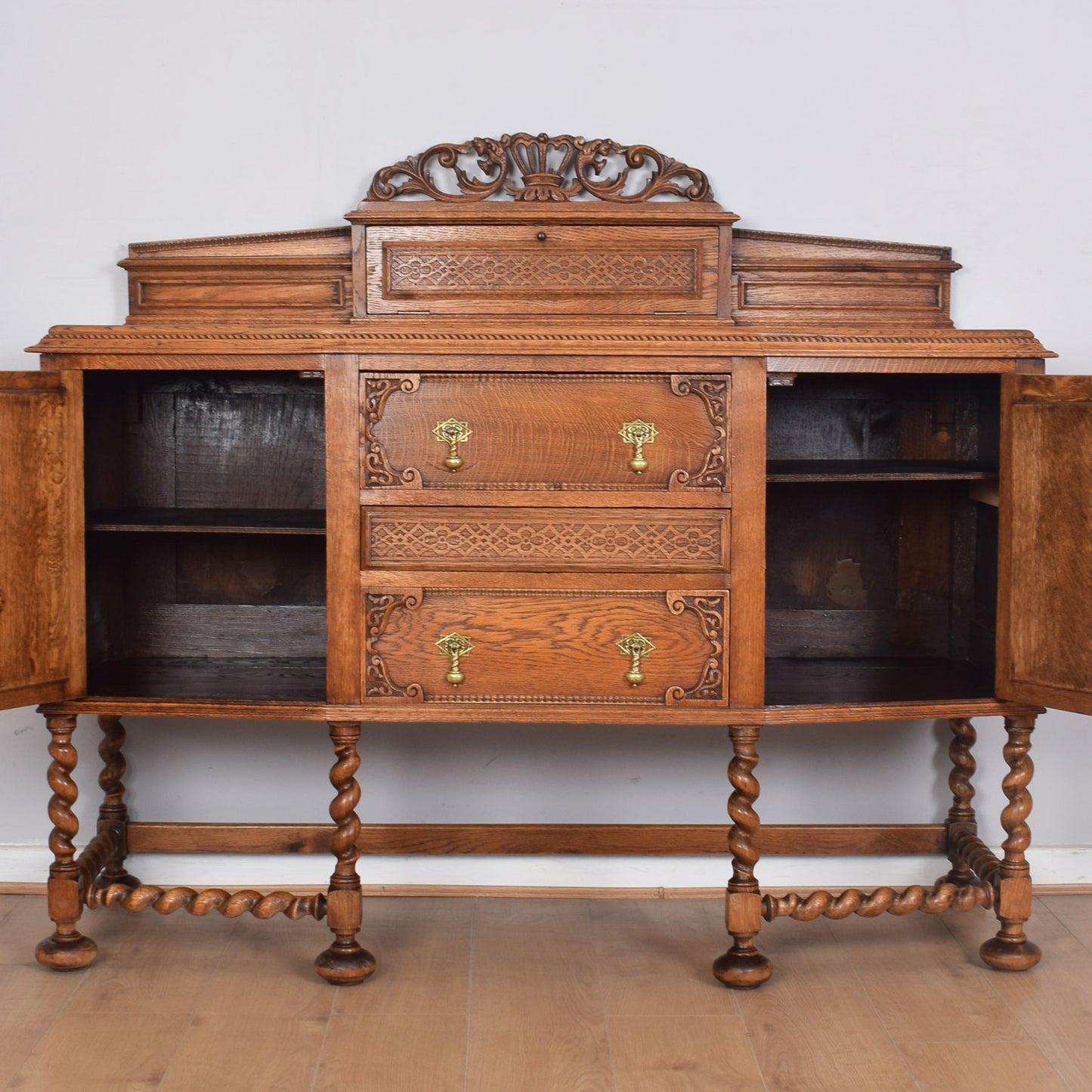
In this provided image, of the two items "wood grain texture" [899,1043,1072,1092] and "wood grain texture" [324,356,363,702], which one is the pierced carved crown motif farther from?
"wood grain texture" [899,1043,1072,1092]

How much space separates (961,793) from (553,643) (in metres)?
1.33

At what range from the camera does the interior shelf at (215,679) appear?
2984 mm

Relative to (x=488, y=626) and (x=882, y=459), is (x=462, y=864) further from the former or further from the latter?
(x=882, y=459)

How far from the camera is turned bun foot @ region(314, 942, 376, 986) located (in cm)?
290

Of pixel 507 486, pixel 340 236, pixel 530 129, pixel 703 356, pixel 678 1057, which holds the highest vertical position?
pixel 530 129

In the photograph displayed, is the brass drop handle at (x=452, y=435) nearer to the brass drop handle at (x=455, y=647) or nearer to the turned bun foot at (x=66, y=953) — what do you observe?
the brass drop handle at (x=455, y=647)

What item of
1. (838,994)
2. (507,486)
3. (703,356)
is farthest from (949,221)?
(838,994)

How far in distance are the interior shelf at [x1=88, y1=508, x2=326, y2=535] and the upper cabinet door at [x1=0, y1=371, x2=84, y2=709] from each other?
13cm

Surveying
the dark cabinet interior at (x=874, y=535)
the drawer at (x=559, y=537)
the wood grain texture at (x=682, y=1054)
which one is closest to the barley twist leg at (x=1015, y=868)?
the dark cabinet interior at (x=874, y=535)

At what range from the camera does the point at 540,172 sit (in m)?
3.18

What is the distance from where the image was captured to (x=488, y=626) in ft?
9.23

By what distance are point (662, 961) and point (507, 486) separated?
1212mm

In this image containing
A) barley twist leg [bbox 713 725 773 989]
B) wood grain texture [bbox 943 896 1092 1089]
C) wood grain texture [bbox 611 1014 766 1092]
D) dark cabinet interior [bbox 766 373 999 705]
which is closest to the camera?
wood grain texture [bbox 611 1014 766 1092]

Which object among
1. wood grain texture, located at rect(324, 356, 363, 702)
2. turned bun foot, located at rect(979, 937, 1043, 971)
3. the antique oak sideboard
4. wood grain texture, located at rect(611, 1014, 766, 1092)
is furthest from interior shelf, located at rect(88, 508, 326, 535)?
turned bun foot, located at rect(979, 937, 1043, 971)
